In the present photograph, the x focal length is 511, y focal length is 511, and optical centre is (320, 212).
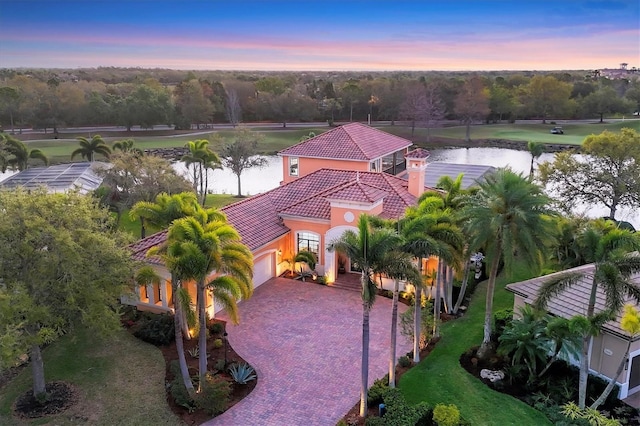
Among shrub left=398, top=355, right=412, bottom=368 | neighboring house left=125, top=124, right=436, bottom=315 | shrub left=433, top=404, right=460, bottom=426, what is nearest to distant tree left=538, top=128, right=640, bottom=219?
neighboring house left=125, top=124, right=436, bottom=315

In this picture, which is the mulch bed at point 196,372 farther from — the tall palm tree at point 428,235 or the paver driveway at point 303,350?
the tall palm tree at point 428,235

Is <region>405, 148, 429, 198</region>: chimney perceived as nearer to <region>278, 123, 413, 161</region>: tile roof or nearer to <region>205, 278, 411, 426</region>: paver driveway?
<region>278, 123, 413, 161</region>: tile roof

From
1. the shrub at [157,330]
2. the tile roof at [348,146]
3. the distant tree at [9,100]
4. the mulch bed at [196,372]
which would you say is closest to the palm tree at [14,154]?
the tile roof at [348,146]

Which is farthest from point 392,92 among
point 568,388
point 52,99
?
point 568,388

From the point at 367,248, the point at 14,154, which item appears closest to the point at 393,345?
the point at 367,248

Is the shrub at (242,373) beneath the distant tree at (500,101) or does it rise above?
beneath

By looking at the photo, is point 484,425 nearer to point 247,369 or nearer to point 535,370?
point 535,370
